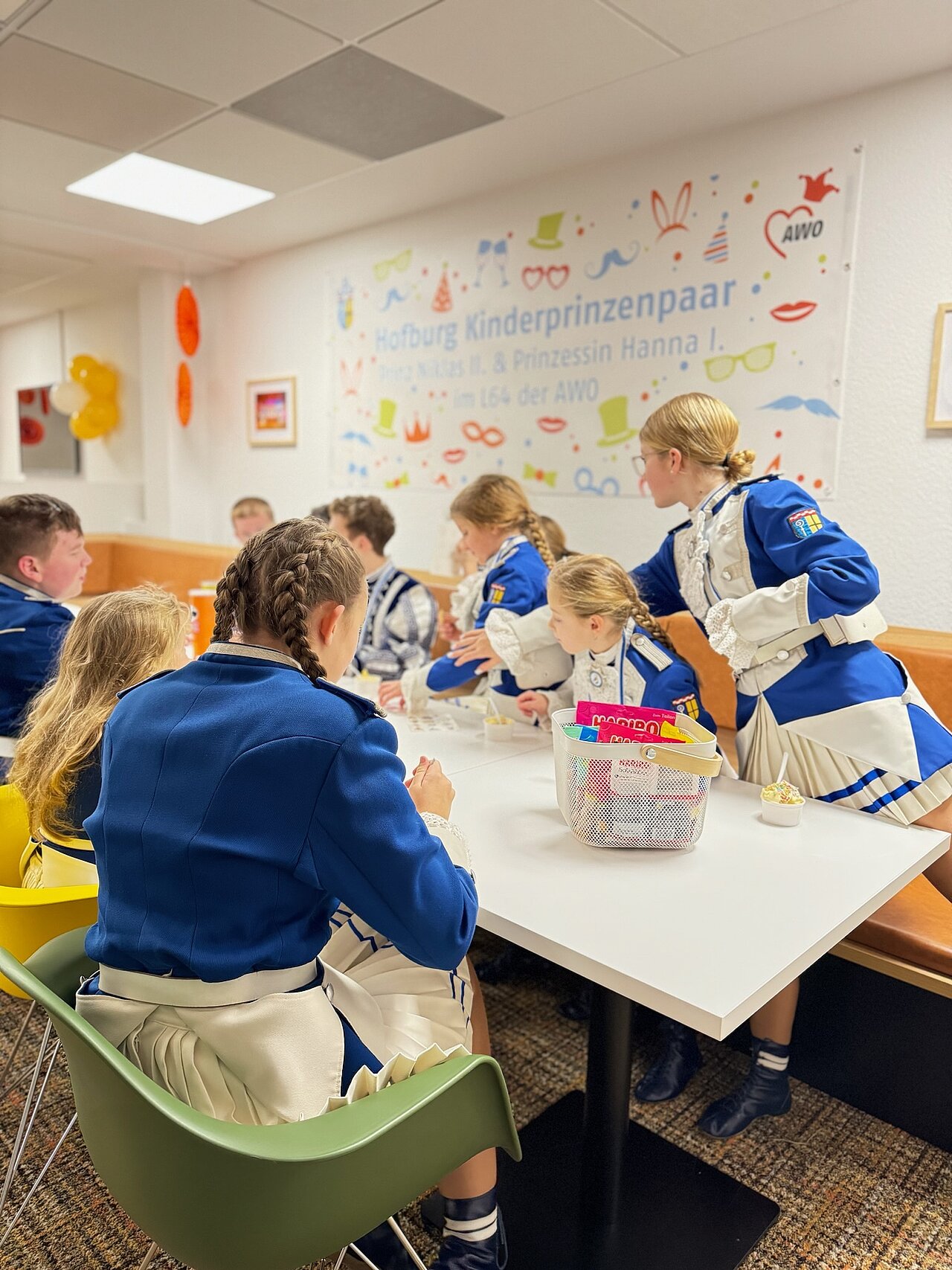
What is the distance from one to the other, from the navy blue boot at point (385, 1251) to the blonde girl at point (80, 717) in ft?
2.61

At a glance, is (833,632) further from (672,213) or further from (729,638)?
(672,213)

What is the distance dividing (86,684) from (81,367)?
6.68 metres

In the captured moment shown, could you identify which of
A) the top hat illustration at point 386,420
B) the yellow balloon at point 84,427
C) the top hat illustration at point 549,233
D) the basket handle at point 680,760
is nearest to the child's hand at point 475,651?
the basket handle at point 680,760

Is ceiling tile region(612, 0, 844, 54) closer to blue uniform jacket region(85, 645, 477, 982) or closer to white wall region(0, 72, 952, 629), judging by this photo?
white wall region(0, 72, 952, 629)

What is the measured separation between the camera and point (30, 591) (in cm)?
246

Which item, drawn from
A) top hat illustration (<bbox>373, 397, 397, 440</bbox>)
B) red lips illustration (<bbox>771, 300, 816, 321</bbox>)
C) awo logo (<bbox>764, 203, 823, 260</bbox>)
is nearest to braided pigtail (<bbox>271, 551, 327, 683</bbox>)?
red lips illustration (<bbox>771, 300, 816, 321</bbox>)

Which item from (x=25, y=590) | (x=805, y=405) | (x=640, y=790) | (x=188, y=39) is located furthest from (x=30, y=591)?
(x=805, y=405)

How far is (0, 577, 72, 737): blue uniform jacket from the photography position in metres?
2.34

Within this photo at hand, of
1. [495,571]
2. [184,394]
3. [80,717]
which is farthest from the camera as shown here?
A: [184,394]

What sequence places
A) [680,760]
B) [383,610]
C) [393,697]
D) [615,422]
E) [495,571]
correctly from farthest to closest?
[615,422], [383,610], [495,571], [393,697], [680,760]

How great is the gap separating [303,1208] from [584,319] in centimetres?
403

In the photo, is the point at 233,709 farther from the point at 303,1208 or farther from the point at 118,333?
the point at 118,333

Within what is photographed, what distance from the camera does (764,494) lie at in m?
2.01

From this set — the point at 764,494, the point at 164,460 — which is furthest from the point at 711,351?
the point at 164,460
